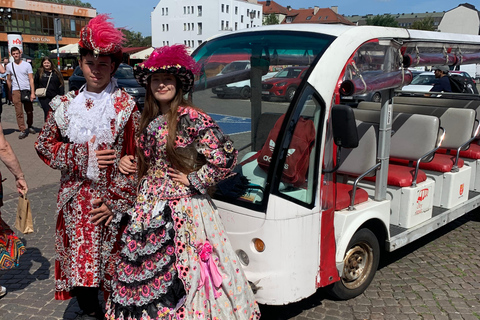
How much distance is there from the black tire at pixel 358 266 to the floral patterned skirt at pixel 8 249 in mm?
2543

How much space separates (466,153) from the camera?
5.32m

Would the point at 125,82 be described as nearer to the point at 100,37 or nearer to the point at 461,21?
the point at 461,21

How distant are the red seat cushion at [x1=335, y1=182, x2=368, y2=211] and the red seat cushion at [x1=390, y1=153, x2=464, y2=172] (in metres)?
1.27

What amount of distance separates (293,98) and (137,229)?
4.27ft

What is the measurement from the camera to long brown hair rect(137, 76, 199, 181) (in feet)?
8.58

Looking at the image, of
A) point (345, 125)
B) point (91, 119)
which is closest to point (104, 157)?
point (91, 119)

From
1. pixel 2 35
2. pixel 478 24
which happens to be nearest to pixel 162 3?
pixel 2 35

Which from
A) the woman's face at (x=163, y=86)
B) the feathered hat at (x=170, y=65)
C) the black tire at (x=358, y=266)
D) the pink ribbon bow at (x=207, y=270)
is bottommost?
the black tire at (x=358, y=266)

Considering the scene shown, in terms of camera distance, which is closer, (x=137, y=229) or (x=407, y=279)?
(x=137, y=229)

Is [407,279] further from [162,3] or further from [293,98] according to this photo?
[162,3]

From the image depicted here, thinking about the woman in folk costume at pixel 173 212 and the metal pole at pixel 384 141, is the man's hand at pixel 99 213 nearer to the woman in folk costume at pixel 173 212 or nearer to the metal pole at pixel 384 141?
the woman in folk costume at pixel 173 212

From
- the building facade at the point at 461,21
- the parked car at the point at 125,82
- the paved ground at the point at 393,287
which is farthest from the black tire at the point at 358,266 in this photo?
the parked car at the point at 125,82

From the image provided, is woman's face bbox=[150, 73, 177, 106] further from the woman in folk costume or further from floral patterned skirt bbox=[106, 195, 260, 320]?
floral patterned skirt bbox=[106, 195, 260, 320]

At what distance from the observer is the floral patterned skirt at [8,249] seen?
3707 mm
